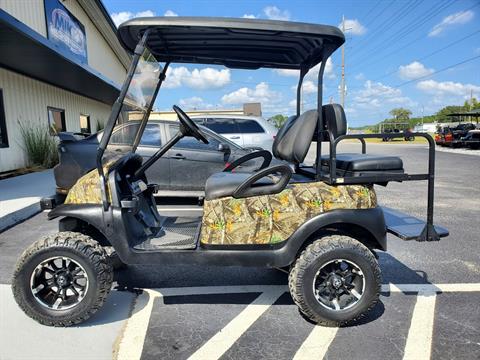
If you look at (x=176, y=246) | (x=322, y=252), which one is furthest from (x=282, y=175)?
(x=176, y=246)

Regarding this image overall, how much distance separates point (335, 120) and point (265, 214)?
0.88 m

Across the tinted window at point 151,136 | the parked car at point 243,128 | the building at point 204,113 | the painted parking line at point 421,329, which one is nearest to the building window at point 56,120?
the building at point 204,113

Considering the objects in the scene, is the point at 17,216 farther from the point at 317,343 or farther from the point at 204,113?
the point at 317,343

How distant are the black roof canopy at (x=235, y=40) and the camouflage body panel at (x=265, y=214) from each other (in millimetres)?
1095

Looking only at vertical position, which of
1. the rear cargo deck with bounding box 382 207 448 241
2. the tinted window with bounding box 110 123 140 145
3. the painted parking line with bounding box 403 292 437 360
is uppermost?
the tinted window with bounding box 110 123 140 145

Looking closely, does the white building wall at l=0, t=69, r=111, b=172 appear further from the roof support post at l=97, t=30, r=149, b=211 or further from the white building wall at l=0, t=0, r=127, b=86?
the roof support post at l=97, t=30, r=149, b=211

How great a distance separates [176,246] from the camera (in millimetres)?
2701

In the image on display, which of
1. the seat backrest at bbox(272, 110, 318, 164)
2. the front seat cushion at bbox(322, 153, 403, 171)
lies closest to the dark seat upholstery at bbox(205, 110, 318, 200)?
the seat backrest at bbox(272, 110, 318, 164)

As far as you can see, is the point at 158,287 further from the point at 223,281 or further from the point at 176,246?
the point at 176,246

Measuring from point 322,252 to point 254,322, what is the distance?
734mm

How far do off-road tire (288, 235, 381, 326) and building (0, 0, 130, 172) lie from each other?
645cm

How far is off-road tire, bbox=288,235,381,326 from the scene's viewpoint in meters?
2.57

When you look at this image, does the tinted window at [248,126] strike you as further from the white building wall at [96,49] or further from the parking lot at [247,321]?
the white building wall at [96,49]

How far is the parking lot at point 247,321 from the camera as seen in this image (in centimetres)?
234
